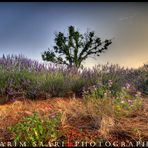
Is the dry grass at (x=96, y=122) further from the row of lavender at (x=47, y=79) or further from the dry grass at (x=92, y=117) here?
the row of lavender at (x=47, y=79)

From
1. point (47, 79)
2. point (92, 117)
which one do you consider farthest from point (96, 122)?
point (47, 79)

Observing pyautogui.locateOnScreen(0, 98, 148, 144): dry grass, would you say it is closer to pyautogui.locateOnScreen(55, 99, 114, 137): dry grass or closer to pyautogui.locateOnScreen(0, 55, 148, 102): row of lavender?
pyautogui.locateOnScreen(55, 99, 114, 137): dry grass

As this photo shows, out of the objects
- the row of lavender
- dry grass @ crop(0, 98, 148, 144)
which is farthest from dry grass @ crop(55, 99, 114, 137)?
the row of lavender

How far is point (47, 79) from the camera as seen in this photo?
6.45 m

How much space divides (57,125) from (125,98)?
2424 mm

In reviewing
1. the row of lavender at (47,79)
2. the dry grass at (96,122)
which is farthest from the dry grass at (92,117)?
the row of lavender at (47,79)

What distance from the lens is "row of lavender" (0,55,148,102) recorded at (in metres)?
5.96

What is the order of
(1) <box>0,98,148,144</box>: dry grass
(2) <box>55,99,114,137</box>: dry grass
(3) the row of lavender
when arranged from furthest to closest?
1. (3) the row of lavender
2. (2) <box>55,99,114,137</box>: dry grass
3. (1) <box>0,98,148,144</box>: dry grass

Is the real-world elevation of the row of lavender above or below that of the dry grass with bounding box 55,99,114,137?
above

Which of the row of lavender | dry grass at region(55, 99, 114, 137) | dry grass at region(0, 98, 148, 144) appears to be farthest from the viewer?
the row of lavender

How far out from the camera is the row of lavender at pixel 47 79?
5.96m

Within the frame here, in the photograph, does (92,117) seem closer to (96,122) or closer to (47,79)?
(96,122)

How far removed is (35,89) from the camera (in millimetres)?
5984

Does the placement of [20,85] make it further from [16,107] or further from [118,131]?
[118,131]
